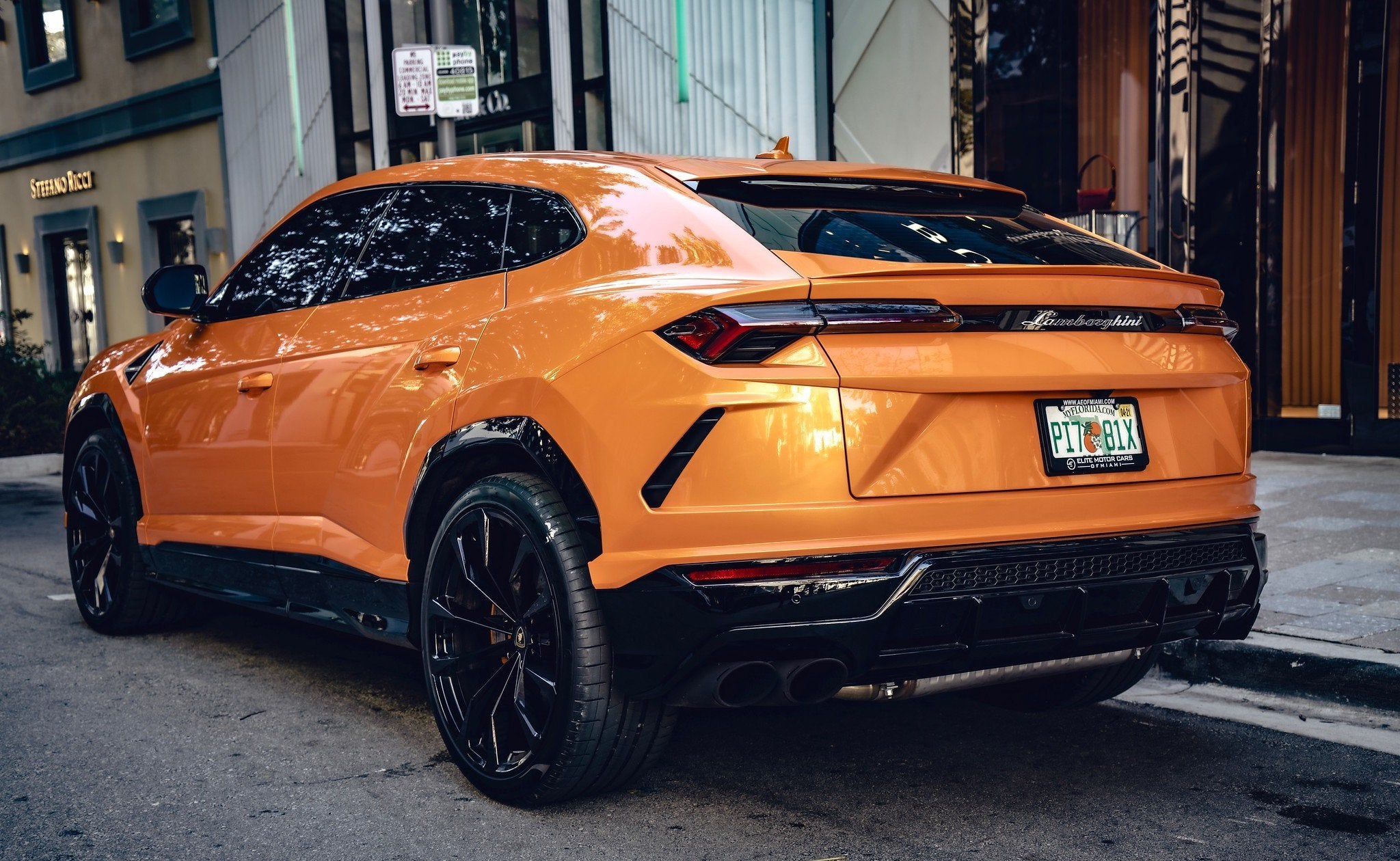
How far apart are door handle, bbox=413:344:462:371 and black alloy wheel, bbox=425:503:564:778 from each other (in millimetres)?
447

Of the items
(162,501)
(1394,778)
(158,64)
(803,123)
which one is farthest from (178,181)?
(1394,778)

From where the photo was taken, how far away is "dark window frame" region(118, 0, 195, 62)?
18.6 meters

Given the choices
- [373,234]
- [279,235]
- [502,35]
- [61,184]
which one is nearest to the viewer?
[373,234]

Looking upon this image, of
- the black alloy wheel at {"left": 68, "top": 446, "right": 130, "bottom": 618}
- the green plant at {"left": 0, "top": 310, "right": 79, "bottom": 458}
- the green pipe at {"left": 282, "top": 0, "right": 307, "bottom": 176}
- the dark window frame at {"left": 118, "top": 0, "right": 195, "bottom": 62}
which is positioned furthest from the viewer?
the dark window frame at {"left": 118, "top": 0, "right": 195, "bottom": 62}

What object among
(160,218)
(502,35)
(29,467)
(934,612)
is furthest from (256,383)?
(160,218)

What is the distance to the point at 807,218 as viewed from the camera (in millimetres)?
3258

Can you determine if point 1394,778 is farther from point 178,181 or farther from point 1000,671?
point 178,181

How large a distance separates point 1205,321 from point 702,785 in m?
1.80

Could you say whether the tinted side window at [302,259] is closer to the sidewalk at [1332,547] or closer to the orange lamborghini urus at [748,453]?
the orange lamborghini urus at [748,453]

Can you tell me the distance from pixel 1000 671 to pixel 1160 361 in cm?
86

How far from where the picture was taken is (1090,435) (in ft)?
10.3

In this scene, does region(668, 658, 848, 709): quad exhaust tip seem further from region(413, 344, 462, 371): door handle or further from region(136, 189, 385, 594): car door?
region(136, 189, 385, 594): car door

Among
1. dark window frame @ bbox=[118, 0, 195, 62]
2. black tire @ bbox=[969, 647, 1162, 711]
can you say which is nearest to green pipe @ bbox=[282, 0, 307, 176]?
dark window frame @ bbox=[118, 0, 195, 62]

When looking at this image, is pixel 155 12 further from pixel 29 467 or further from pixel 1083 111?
pixel 1083 111
